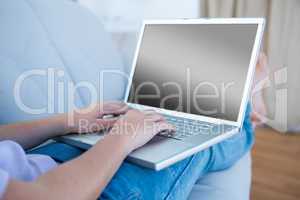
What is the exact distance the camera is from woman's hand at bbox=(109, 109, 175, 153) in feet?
1.89

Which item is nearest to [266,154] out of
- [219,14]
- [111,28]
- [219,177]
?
[219,14]

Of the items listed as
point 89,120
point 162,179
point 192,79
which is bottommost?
point 162,179

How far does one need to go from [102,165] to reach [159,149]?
0.15 meters

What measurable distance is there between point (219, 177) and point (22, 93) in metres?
0.53

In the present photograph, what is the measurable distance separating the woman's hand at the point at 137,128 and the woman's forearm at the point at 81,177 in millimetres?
19

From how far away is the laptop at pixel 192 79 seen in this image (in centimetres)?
69

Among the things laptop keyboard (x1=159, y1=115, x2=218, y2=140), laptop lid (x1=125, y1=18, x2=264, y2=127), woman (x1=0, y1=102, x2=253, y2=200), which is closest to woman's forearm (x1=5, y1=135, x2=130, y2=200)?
woman (x1=0, y1=102, x2=253, y2=200)

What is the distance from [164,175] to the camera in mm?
621

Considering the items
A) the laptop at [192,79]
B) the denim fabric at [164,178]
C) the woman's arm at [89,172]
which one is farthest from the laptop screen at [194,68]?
the woman's arm at [89,172]

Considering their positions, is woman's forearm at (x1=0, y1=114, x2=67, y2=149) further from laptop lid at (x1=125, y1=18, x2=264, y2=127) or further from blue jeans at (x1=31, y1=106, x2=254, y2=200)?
laptop lid at (x1=125, y1=18, x2=264, y2=127)

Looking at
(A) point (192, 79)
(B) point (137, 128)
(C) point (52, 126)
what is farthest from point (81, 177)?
(A) point (192, 79)

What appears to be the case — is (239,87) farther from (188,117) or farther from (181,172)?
(181,172)

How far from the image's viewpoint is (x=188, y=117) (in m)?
0.84

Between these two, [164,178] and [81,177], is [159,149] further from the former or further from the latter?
[81,177]
